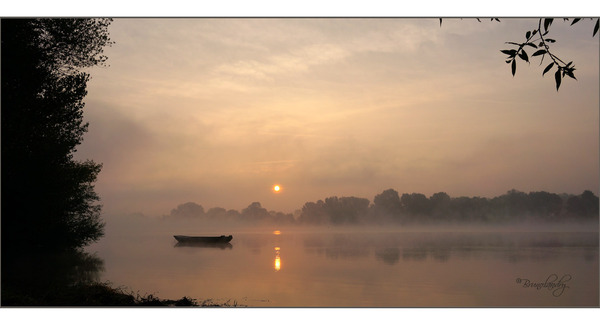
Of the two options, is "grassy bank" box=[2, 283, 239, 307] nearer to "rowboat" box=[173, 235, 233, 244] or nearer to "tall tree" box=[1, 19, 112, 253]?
"tall tree" box=[1, 19, 112, 253]

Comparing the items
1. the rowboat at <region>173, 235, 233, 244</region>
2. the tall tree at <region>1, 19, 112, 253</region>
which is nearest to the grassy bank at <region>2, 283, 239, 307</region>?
the tall tree at <region>1, 19, 112, 253</region>

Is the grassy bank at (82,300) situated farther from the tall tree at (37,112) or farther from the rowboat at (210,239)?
the rowboat at (210,239)

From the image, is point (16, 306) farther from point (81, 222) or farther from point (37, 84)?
point (81, 222)

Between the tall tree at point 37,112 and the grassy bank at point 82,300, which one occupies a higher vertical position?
the tall tree at point 37,112

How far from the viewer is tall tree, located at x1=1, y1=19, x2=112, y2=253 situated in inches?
618

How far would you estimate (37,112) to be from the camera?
16766mm

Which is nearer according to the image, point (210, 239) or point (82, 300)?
point (82, 300)

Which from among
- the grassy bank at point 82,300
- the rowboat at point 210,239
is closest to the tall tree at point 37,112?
the grassy bank at point 82,300

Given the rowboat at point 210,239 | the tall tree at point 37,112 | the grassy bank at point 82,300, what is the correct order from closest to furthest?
the grassy bank at point 82,300 < the tall tree at point 37,112 < the rowboat at point 210,239

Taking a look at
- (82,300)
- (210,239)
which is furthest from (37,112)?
(210,239)

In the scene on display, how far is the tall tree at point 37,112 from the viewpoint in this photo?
51.5 feet

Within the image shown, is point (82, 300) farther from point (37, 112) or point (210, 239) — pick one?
point (210, 239)

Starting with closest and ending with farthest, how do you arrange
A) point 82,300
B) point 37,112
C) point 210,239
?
point 82,300 < point 37,112 < point 210,239
